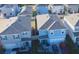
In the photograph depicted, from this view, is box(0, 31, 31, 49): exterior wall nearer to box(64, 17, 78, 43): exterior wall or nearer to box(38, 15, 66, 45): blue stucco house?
box(38, 15, 66, 45): blue stucco house

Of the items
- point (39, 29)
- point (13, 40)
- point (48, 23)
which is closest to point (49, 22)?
point (48, 23)

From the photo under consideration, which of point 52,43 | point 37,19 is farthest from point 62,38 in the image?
point 37,19

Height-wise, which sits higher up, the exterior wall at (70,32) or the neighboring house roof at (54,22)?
the neighboring house roof at (54,22)

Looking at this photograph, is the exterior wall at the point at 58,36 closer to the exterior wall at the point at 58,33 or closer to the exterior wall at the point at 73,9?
the exterior wall at the point at 58,33

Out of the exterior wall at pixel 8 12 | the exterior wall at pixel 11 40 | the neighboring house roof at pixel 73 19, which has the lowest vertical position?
the exterior wall at pixel 11 40

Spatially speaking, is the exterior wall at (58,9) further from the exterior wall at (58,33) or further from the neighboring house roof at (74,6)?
the exterior wall at (58,33)

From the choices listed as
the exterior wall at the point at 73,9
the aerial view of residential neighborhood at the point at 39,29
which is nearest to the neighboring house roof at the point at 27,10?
the aerial view of residential neighborhood at the point at 39,29
